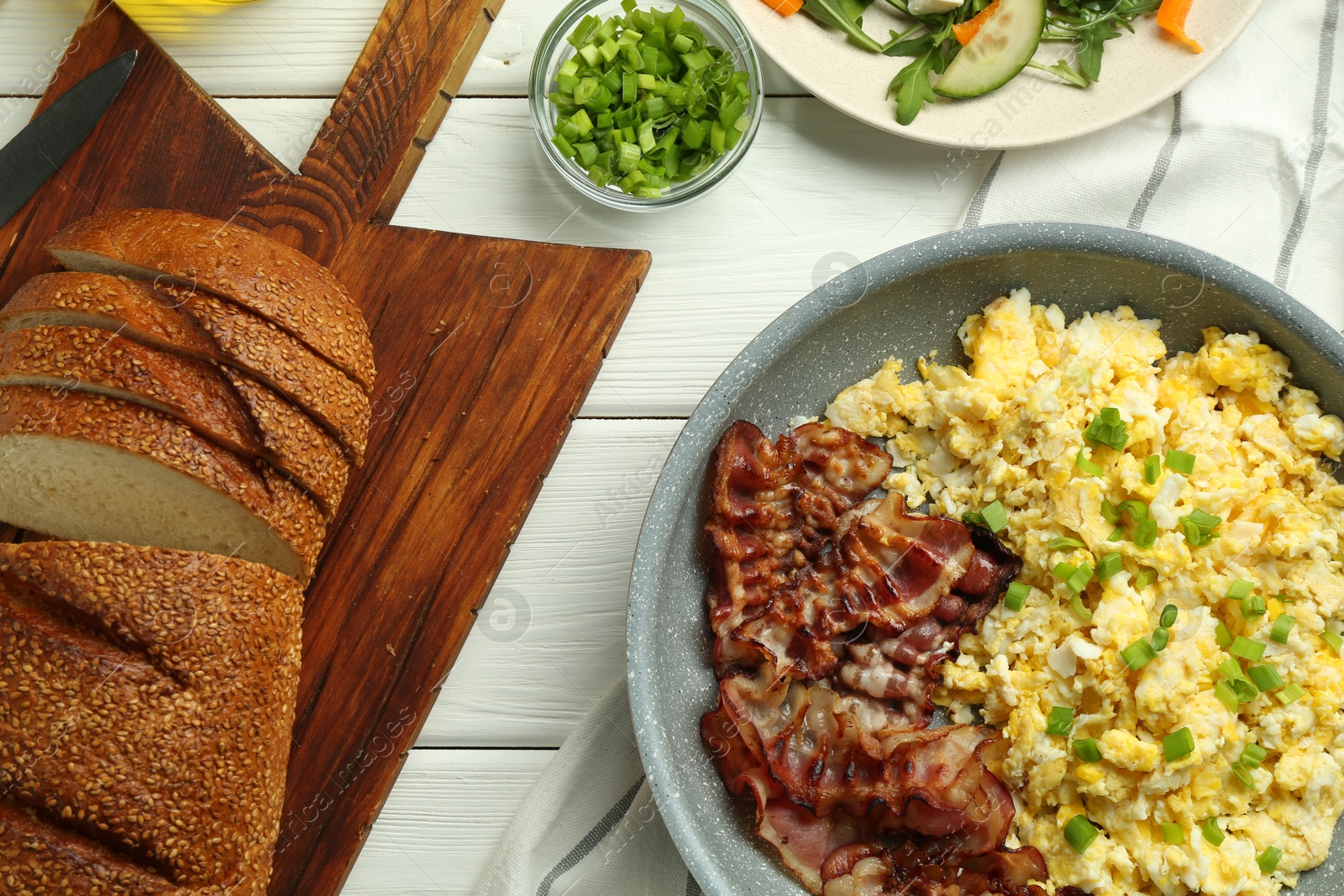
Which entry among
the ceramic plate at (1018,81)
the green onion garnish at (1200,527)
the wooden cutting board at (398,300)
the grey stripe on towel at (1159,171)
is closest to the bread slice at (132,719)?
the wooden cutting board at (398,300)

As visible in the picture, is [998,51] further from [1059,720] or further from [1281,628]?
[1059,720]

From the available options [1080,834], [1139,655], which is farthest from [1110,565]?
[1080,834]

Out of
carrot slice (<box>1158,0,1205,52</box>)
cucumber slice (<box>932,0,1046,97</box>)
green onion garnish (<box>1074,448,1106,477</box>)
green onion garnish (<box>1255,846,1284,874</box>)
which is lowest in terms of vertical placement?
green onion garnish (<box>1255,846,1284,874</box>)

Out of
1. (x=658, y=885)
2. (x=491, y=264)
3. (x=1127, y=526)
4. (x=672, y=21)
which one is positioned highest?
(x=672, y=21)

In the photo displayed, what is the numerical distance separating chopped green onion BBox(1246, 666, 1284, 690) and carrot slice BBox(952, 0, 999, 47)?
1877mm

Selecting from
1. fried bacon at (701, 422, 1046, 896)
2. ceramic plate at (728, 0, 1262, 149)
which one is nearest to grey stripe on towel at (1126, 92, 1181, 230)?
ceramic plate at (728, 0, 1262, 149)

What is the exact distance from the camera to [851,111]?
295 cm

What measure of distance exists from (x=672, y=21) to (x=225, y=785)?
2.33m

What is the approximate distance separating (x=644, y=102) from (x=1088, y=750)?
2.08 meters

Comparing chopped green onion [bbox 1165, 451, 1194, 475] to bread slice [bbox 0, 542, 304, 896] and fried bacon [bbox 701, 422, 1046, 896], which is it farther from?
bread slice [bbox 0, 542, 304, 896]

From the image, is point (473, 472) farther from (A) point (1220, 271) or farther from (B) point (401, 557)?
(A) point (1220, 271)

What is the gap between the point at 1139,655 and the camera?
2482 millimetres

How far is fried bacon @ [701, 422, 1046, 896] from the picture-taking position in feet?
8.54

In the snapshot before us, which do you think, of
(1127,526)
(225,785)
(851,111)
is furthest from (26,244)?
(1127,526)
